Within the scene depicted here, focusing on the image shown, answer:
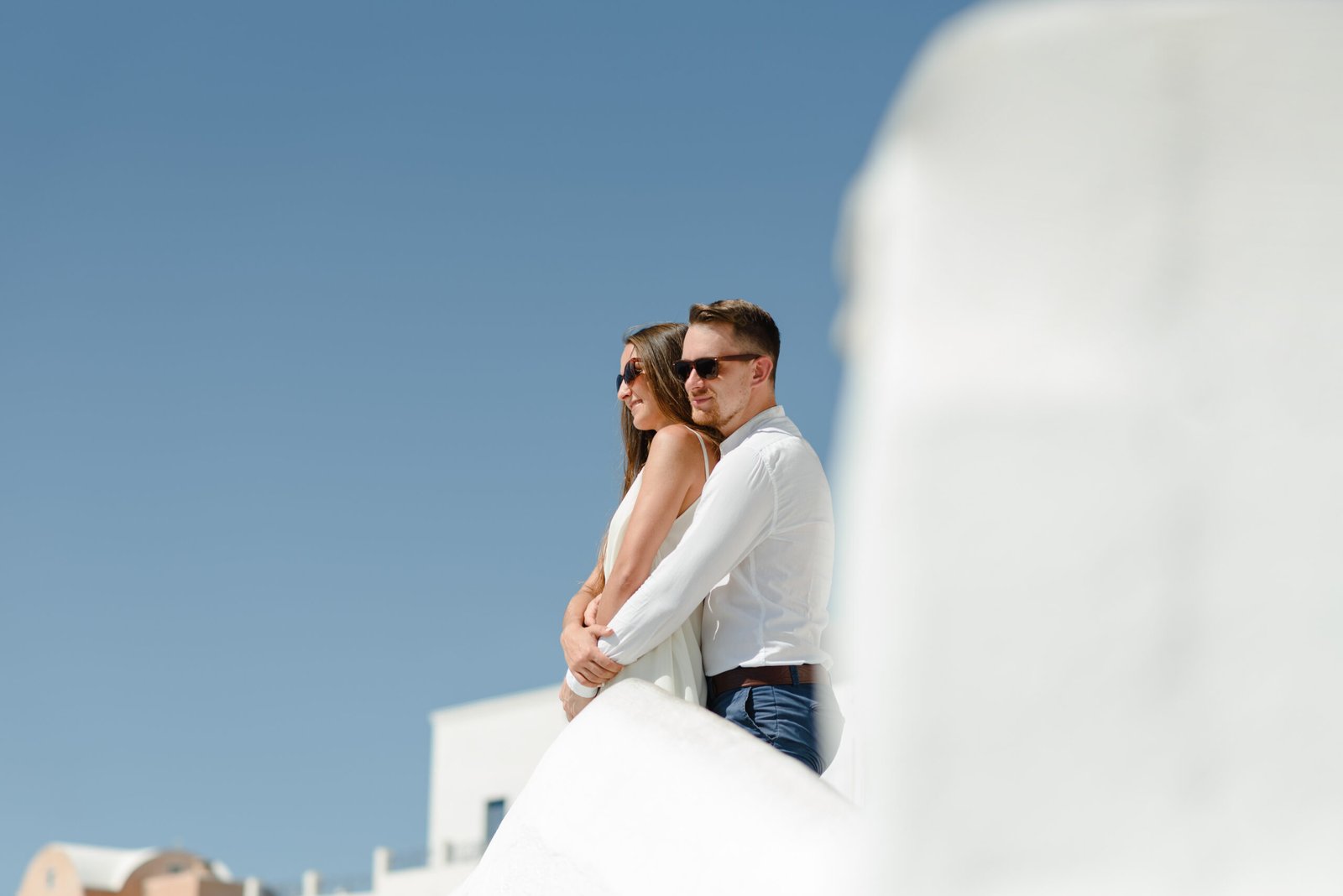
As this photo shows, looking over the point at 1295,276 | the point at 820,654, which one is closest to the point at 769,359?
the point at 820,654

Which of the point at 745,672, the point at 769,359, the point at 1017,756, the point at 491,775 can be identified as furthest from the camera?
the point at 491,775

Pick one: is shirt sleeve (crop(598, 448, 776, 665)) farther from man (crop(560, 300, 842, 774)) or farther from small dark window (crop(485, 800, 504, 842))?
small dark window (crop(485, 800, 504, 842))

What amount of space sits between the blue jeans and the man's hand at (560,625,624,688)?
251 mm

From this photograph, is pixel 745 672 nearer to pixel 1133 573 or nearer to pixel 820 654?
pixel 820 654

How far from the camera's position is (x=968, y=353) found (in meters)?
1.06

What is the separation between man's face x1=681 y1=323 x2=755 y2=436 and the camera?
3404mm

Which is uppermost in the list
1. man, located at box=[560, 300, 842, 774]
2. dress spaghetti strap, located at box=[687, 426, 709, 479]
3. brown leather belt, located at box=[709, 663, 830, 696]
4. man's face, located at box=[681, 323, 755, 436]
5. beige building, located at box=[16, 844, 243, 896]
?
man's face, located at box=[681, 323, 755, 436]

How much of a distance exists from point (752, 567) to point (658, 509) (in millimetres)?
Answer: 261

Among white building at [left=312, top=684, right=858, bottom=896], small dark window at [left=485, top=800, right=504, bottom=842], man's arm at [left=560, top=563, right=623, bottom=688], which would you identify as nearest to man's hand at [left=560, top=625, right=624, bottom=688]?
man's arm at [left=560, top=563, right=623, bottom=688]

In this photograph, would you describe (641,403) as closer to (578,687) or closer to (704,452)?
(704,452)

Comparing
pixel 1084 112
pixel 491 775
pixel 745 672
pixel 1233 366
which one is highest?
pixel 1084 112

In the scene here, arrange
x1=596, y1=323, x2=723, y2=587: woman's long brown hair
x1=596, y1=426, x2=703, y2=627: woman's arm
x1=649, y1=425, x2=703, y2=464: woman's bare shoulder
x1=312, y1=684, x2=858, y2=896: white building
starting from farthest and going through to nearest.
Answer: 1. x1=312, y1=684, x2=858, y2=896: white building
2. x1=596, y1=323, x2=723, y2=587: woman's long brown hair
3. x1=649, y1=425, x2=703, y2=464: woman's bare shoulder
4. x1=596, y1=426, x2=703, y2=627: woman's arm

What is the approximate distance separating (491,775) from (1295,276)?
37.8 meters

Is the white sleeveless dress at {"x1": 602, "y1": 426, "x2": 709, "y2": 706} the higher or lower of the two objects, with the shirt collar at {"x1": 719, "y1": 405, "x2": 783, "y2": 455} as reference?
lower
